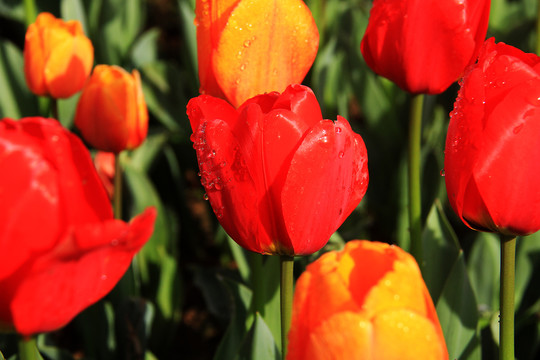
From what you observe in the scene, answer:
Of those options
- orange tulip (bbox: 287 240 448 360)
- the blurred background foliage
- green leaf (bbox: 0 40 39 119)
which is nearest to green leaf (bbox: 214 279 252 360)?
the blurred background foliage

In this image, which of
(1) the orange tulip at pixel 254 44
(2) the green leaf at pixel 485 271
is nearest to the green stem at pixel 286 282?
(1) the orange tulip at pixel 254 44

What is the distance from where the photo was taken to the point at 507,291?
72 cm

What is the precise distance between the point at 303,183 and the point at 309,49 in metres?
0.26

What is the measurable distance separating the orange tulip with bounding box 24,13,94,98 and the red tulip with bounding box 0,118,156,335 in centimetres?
81

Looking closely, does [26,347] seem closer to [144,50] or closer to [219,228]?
[219,228]

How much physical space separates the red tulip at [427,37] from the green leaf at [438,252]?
0.30 meters

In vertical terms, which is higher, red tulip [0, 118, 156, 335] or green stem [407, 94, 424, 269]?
red tulip [0, 118, 156, 335]

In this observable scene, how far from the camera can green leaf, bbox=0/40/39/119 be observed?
6.36ft

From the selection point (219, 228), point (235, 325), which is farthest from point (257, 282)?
point (219, 228)

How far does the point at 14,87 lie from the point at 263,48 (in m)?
1.35

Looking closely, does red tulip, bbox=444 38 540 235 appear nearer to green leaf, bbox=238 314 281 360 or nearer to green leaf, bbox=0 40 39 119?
green leaf, bbox=238 314 281 360

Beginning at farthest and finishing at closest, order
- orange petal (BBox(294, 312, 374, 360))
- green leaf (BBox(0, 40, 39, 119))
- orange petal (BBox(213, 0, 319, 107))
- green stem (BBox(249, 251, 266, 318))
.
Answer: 1. green leaf (BBox(0, 40, 39, 119))
2. green stem (BBox(249, 251, 266, 318))
3. orange petal (BBox(213, 0, 319, 107))
4. orange petal (BBox(294, 312, 374, 360))

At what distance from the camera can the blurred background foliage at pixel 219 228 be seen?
1.13 meters

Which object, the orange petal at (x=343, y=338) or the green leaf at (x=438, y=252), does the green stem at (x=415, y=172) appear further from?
the orange petal at (x=343, y=338)
